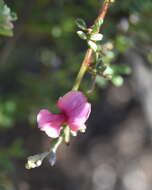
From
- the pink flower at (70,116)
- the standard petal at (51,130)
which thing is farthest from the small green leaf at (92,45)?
the standard petal at (51,130)

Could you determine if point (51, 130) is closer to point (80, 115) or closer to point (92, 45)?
point (80, 115)

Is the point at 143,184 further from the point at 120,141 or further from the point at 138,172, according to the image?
the point at 120,141

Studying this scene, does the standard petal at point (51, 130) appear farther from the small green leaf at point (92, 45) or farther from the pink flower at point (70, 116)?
the small green leaf at point (92, 45)

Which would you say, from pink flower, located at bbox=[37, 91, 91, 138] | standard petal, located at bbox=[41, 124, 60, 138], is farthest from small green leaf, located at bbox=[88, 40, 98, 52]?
standard petal, located at bbox=[41, 124, 60, 138]

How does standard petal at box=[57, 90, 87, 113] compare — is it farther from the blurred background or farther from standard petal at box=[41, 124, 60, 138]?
the blurred background

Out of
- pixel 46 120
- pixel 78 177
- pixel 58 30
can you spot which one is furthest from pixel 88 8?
pixel 78 177

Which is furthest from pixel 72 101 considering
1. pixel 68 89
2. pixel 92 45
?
pixel 68 89
